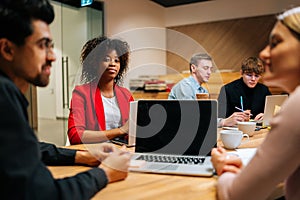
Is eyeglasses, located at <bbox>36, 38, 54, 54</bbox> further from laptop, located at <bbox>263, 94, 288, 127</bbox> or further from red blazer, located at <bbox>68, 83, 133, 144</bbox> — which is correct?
laptop, located at <bbox>263, 94, 288, 127</bbox>

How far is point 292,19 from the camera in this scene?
0.90m

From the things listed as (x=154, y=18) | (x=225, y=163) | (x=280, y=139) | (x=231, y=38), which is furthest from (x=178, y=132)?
(x=154, y=18)

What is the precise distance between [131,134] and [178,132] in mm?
312

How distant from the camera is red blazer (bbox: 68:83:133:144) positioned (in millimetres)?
2035

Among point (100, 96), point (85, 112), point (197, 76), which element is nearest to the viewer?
point (85, 112)

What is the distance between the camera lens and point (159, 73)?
238 inches

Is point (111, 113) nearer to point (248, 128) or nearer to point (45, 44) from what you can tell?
point (248, 128)

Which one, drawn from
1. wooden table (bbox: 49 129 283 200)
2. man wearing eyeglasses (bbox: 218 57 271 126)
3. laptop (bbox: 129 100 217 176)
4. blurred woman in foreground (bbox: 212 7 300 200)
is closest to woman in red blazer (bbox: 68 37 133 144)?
laptop (bbox: 129 100 217 176)

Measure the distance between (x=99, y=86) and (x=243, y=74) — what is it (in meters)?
1.74

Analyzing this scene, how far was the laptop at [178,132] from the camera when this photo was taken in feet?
4.82

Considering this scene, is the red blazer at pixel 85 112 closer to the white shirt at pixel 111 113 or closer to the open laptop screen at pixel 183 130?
the white shirt at pixel 111 113

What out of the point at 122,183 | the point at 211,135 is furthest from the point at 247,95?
the point at 122,183

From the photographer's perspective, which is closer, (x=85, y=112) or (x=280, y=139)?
(x=280, y=139)

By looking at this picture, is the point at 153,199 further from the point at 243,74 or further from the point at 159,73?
the point at 159,73
